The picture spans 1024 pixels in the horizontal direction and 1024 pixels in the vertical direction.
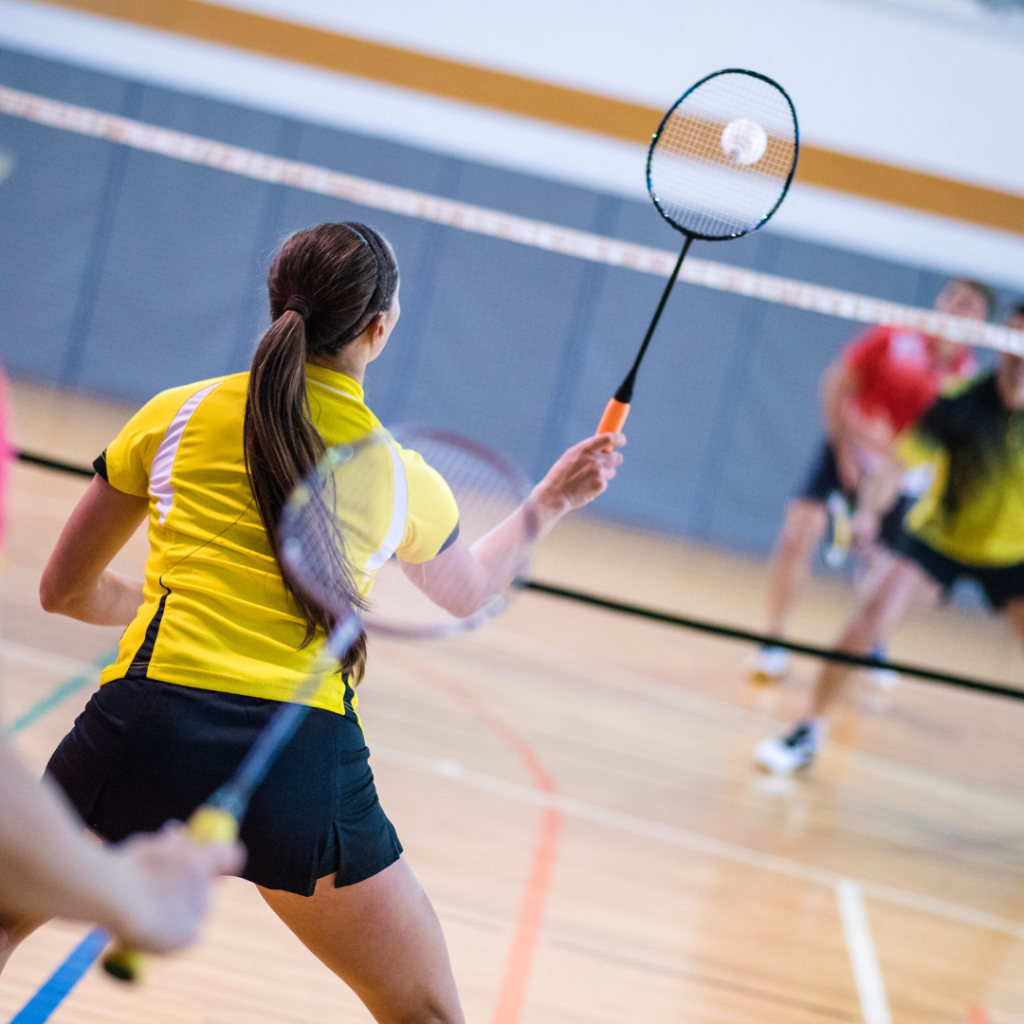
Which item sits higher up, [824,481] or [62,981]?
[824,481]

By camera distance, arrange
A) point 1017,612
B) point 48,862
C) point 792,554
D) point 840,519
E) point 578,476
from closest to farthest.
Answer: point 48,862
point 578,476
point 1017,612
point 792,554
point 840,519

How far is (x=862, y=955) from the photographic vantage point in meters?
2.84

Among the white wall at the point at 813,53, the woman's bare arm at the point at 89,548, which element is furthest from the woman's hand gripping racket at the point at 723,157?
the white wall at the point at 813,53

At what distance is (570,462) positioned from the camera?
5.49ft

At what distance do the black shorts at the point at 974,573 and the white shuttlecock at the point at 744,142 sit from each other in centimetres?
229

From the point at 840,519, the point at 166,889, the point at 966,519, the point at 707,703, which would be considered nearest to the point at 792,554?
the point at 840,519

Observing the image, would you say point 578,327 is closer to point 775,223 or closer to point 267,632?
point 775,223

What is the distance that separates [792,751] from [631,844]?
1107mm

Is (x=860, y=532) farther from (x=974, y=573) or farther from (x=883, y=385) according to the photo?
(x=974, y=573)

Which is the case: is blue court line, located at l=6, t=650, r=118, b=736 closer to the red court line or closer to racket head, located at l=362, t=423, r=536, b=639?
the red court line

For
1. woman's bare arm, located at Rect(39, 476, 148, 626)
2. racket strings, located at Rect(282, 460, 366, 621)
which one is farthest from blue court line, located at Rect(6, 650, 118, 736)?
racket strings, located at Rect(282, 460, 366, 621)

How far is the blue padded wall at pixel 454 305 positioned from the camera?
877 cm

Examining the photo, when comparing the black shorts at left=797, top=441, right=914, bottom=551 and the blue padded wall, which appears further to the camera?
the blue padded wall

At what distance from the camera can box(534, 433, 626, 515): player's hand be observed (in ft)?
5.49
